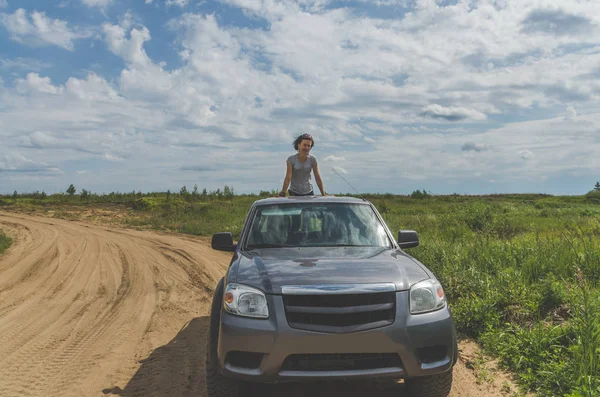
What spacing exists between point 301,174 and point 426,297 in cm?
443

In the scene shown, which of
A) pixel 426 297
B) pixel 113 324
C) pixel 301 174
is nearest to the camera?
pixel 426 297

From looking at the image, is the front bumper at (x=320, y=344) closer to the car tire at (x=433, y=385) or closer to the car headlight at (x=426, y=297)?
the car headlight at (x=426, y=297)

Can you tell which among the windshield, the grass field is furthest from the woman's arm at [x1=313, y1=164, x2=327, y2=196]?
the windshield

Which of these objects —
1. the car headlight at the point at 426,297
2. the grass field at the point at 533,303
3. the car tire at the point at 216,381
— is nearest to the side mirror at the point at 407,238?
the car headlight at the point at 426,297

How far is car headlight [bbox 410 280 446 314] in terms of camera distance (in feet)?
11.8

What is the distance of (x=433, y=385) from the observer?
12.4 ft

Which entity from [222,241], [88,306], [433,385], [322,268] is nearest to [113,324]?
[88,306]

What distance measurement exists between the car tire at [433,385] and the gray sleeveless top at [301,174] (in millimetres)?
4308

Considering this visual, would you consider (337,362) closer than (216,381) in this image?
Yes

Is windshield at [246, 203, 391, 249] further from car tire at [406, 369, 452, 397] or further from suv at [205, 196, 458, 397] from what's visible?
car tire at [406, 369, 452, 397]

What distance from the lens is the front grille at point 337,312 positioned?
11.1 ft

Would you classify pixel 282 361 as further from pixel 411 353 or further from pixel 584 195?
pixel 584 195

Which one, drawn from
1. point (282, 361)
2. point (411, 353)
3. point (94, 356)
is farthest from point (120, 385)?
point (411, 353)

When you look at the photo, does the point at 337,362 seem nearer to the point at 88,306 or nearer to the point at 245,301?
the point at 245,301
